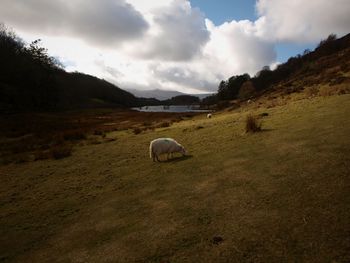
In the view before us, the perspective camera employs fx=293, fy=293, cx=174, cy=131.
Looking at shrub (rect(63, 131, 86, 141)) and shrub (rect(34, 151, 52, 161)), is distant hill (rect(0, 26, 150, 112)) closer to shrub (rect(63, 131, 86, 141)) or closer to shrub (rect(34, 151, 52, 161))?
shrub (rect(63, 131, 86, 141))

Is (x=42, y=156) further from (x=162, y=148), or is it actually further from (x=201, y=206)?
(x=201, y=206)

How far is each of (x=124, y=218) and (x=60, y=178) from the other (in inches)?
249

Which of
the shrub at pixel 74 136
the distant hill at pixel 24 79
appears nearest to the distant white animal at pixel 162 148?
the shrub at pixel 74 136

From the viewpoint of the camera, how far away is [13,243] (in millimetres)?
7184

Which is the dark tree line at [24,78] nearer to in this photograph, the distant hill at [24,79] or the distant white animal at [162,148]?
the distant hill at [24,79]

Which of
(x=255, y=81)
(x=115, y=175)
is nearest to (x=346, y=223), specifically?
(x=115, y=175)

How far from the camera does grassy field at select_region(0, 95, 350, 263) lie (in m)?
5.45

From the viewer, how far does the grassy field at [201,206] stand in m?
5.45

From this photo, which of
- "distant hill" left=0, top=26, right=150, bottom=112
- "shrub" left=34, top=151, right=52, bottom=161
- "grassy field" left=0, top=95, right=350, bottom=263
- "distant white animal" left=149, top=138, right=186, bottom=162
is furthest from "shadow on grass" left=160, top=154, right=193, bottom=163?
"distant hill" left=0, top=26, right=150, bottom=112

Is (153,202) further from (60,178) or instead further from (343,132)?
(343,132)

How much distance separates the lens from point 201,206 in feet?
24.0

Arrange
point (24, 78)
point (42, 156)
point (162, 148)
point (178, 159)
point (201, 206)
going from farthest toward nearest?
point (24, 78) → point (42, 156) → point (162, 148) → point (178, 159) → point (201, 206)

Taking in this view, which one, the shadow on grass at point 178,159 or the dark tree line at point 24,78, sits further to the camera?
the dark tree line at point 24,78

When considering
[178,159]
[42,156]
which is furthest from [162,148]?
[42,156]
